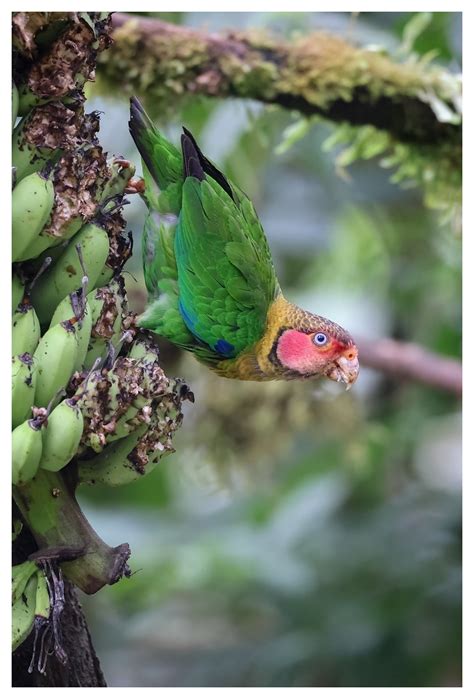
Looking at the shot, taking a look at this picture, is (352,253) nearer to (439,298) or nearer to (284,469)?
(439,298)

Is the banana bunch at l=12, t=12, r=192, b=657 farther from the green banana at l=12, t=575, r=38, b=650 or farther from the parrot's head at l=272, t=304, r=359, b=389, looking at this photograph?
the parrot's head at l=272, t=304, r=359, b=389

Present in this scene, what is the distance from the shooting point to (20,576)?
153cm

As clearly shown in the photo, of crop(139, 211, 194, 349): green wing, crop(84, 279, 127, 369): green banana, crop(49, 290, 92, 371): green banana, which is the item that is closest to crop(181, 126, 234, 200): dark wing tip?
crop(139, 211, 194, 349): green wing

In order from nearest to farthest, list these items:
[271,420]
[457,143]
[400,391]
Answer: [457,143] → [271,420] → [400,391]

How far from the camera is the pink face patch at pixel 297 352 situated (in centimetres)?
203

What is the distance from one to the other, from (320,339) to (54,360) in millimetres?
712

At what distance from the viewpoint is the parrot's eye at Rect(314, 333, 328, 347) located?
2010mm

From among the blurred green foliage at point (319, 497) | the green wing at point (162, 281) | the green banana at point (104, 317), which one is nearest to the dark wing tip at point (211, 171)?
the green wing at point (162, 281)

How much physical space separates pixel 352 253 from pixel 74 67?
113 inches

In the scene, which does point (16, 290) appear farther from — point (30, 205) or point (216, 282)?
point (216, 282)

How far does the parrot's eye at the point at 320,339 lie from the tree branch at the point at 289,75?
32.8 inches

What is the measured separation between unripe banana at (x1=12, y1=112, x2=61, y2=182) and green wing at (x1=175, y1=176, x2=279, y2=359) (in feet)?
1.41

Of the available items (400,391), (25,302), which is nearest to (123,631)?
(400,391)

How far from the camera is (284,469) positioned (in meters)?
4.58
